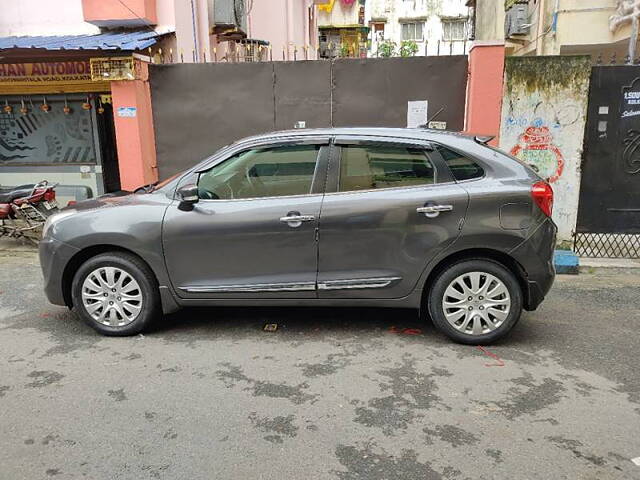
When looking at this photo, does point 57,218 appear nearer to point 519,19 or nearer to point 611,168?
point 611,168

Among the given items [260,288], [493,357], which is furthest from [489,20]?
[260,288]

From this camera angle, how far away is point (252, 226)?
4.17 meters

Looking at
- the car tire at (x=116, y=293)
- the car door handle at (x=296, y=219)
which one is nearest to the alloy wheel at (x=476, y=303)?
the car door handle at (x=296, y=219)

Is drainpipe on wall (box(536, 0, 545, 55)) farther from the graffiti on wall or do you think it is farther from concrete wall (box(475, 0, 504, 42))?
the graffiti on wall

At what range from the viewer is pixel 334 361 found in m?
3.98

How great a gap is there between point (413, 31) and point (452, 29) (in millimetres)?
2867

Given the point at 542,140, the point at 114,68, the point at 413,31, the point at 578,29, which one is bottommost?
the point at 542,140

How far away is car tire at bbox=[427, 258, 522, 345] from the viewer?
4.09 meters

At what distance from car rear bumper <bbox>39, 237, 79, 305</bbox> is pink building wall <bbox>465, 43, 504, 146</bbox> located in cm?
520

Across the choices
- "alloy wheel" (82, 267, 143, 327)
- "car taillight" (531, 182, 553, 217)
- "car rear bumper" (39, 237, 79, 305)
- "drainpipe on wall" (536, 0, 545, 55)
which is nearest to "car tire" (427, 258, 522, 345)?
"car taillight" (531, 182, 553, 217)

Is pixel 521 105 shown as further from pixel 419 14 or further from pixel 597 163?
pixel 419 14

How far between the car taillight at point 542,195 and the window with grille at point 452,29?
37937 millimetres

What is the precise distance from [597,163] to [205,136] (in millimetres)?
5582

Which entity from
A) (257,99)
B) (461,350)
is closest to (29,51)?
(257,99)
